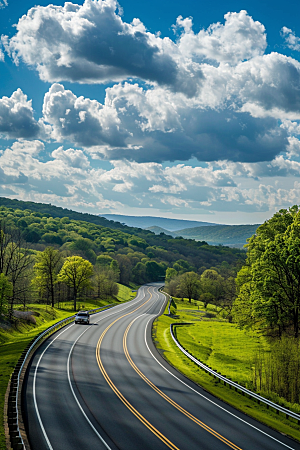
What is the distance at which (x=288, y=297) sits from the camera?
139 ft

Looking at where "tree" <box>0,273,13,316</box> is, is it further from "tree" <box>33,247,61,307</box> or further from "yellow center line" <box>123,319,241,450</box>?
"tree" <box>33,247,61,307</box>

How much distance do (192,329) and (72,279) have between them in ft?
106

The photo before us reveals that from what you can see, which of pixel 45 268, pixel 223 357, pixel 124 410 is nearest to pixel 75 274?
pixel 45 268

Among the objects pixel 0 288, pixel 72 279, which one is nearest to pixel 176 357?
pixel 0 288

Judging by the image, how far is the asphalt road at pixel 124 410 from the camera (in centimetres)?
1797

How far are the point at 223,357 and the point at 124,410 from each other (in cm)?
2520

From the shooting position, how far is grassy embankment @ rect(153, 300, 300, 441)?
23.4 meters

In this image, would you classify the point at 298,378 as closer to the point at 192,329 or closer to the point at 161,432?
the point at 161,432

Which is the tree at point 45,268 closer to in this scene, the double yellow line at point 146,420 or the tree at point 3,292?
the tree at point 3,292

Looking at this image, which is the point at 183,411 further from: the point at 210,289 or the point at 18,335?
the point at 210,289

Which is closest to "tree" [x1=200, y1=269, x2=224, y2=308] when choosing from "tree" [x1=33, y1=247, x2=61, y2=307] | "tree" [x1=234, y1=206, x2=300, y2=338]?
"tree" [x1=33, y1=247, x2=61, y2=307]

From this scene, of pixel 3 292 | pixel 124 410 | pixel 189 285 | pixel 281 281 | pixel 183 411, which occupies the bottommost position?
pixel 189 285

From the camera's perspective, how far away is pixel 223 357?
43531 mm

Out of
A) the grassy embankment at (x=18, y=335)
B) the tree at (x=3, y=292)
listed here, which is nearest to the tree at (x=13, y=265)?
the grassy embankment at (x=18, y=335)
